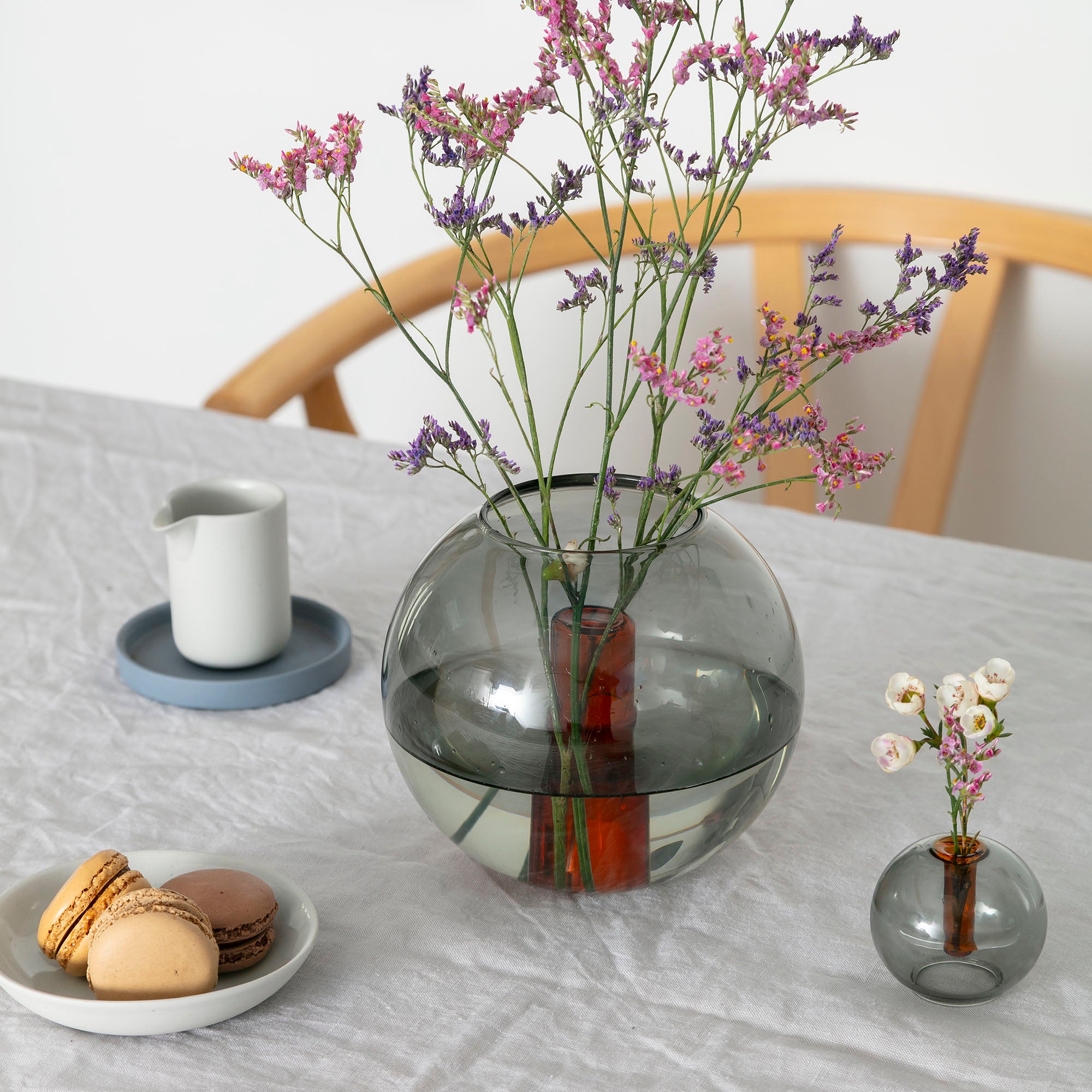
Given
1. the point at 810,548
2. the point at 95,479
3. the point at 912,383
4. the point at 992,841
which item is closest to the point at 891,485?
the point at 912,383

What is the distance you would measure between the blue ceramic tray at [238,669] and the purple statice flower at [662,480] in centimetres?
34

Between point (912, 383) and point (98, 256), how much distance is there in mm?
1443

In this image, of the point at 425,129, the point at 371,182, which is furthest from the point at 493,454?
the point at 371,182

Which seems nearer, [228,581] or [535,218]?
[535,218]

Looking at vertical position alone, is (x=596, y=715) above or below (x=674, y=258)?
below

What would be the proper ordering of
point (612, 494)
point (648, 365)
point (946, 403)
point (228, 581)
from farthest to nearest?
point (946, 403), point (228, 581), point (612, 494), point (648, 365)

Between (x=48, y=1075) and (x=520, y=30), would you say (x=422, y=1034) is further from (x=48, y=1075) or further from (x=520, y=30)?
(x=520, y=30)

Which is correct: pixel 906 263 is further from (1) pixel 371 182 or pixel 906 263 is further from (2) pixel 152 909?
(1) pixel 371 182

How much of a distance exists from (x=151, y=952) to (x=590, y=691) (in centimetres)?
20

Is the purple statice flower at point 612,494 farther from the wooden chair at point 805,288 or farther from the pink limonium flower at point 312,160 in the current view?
the wooden chair at point 805,288

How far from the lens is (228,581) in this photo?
30.1 inches

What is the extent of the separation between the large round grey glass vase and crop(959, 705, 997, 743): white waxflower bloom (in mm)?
99

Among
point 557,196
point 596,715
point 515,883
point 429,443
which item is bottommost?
point 515,883

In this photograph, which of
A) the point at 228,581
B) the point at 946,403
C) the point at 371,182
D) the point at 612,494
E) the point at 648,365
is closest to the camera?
the point at 648,365
